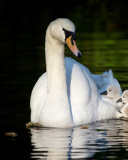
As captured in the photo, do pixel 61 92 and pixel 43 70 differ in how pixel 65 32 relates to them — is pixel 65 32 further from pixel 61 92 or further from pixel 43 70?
pixel 43 70

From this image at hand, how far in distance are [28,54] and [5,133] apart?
8999 mm

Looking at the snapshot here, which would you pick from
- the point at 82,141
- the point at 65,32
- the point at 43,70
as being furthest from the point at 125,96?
the point at 43,70

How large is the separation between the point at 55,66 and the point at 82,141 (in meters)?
1.51

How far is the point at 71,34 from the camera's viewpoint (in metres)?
9.38

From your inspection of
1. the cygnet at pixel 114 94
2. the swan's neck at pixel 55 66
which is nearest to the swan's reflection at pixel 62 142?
the swan's neck at pixel 55 66

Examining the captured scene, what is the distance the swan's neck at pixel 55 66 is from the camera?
9.90 m

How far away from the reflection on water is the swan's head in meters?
1.26

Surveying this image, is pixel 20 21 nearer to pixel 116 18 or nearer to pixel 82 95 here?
pixel 116 18

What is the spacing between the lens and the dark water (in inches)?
336

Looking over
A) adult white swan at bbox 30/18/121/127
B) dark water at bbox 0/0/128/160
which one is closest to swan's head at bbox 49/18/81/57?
adult white swan at bbox 30/18/121/127

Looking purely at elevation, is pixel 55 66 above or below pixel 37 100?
above

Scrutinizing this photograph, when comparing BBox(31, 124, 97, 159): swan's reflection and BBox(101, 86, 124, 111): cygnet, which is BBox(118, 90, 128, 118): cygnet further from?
BBox(31, 124, 97, 159): swan's reflection

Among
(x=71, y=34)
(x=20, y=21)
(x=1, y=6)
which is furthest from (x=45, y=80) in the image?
(x=1, y=6)

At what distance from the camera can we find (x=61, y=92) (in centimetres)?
995
